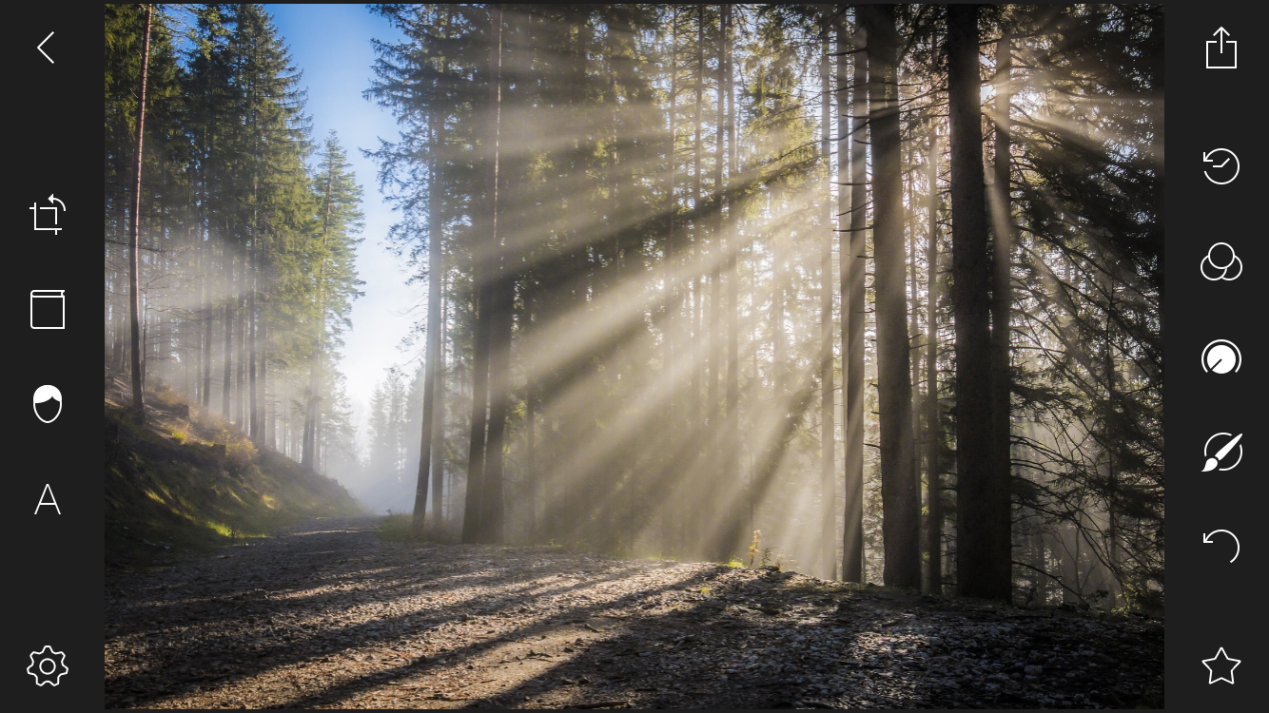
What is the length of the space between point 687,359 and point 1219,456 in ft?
42.5

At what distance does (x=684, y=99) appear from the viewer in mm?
16281

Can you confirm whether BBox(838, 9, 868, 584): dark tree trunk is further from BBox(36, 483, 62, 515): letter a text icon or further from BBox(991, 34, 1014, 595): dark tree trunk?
BBox(36, 483, 62, 515): letter a text icon

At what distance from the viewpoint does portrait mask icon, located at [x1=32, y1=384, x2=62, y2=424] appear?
10.4 feet

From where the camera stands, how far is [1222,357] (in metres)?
3.34

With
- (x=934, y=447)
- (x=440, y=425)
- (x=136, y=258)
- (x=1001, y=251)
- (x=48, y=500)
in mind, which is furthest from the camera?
(x=440, y=425)

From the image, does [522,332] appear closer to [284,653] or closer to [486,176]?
[486,176]

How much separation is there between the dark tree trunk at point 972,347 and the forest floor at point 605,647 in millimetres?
750

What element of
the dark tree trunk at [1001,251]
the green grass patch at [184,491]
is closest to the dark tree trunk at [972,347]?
the dark tree trunk at [1001,251]

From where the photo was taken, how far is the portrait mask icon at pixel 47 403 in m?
3.16

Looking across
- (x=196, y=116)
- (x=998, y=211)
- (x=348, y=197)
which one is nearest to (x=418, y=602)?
(x=998, y=211)

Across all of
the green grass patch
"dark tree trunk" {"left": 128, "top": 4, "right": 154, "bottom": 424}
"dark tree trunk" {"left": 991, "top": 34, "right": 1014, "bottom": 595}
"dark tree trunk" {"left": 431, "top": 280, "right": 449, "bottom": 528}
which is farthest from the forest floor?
"dark tree trunk" {"left": 431, "top": 280, "right": 449, "bottom": 528}

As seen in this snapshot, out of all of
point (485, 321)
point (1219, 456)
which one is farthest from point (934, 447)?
point (485, 321)

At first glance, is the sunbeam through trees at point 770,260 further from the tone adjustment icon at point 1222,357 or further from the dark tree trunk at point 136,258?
the tone adjustment icon at point 1222,357

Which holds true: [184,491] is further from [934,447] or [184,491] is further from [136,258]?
[934,447]
